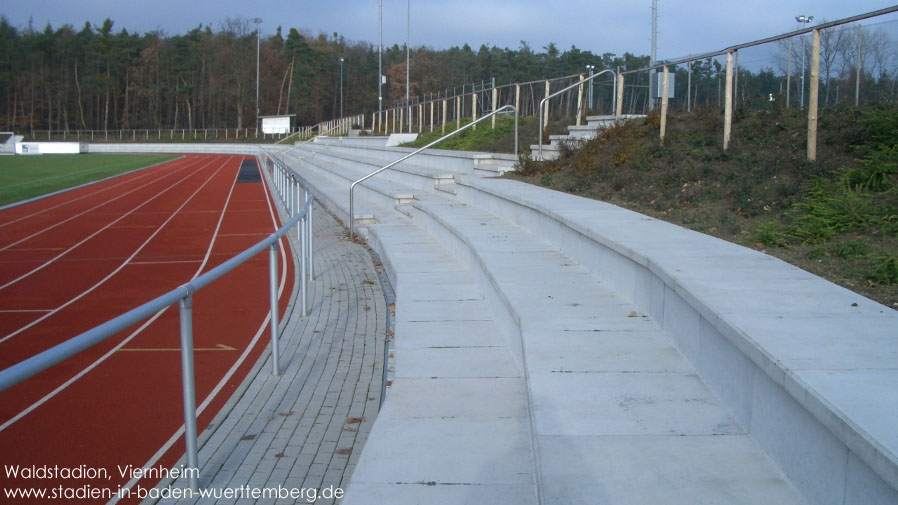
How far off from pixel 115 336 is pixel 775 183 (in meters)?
7.24

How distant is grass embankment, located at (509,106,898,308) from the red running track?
4904 millimetres

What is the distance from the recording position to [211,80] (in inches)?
4021

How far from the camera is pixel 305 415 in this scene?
5.66 metres

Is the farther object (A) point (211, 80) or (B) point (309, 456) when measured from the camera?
(A) point (211, 80)

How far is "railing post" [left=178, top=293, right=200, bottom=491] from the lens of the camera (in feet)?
14.4

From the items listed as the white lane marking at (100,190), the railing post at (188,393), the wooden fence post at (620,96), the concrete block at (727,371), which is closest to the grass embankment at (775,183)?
the wooden fence post at (620,96)

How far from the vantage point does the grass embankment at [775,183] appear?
21.3 feet

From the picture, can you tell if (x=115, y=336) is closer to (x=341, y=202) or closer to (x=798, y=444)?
(x=798, y=444)

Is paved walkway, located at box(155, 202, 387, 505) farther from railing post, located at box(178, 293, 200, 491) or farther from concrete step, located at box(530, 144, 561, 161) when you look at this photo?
concrete step, located at box(530, 144, 561, 161)

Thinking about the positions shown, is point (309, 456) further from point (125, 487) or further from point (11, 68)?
point (11, 68)

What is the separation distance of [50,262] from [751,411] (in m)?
13.5

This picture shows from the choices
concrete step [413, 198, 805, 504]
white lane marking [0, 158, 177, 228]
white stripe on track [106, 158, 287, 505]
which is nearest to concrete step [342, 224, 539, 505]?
concrete step [413, 198, 805, 504]

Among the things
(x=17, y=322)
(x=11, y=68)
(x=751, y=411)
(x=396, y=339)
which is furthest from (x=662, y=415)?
(x=11, y=68)

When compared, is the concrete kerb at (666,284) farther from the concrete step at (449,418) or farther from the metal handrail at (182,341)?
the metal handrail at (182,341)
